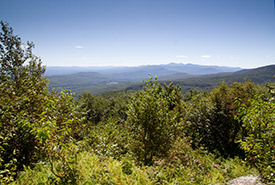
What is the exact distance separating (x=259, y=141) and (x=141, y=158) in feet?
14.8

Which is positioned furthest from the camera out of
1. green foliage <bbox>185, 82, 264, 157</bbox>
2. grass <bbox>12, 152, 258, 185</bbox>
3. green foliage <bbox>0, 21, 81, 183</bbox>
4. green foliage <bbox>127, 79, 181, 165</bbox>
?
green foliage <bbox>185, 82, 264, 157</bbox>

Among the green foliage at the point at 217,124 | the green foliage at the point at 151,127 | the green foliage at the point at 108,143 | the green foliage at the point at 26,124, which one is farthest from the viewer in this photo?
the green foliage at the point at 217,124

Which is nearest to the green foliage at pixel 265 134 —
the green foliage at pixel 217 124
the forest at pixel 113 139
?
the forest at pixel 113 139

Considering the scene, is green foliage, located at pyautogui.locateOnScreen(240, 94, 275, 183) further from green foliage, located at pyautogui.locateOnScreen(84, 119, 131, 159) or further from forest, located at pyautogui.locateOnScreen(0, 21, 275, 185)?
green foliage, located at pyautogui.locateOnScreen(84, 119, 131, 159)

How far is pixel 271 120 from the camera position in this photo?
13.2 feet

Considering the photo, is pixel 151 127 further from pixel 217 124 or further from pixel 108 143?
pixel 217 124

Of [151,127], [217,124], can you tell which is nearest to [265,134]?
[151,127]

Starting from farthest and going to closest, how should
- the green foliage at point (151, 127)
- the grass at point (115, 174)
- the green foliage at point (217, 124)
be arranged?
the green foliage at point (217, 124) < the green foliage at point (151, 127) < the grass at point (115, 174)

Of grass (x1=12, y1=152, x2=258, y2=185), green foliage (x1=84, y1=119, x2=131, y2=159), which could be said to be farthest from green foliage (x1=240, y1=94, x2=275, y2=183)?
green foliage (x1=84, y1=119, x2=131, y2=159)

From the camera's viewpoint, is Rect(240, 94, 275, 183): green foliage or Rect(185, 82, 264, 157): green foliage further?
Rect(185, 82, 264, 157): green foliage

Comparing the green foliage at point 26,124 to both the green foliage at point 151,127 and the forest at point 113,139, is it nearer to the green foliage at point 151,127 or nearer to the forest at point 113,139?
the forest at point 113,139

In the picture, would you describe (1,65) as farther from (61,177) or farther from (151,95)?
(151,95)

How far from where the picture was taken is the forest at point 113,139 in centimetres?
402

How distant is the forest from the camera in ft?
13.2
